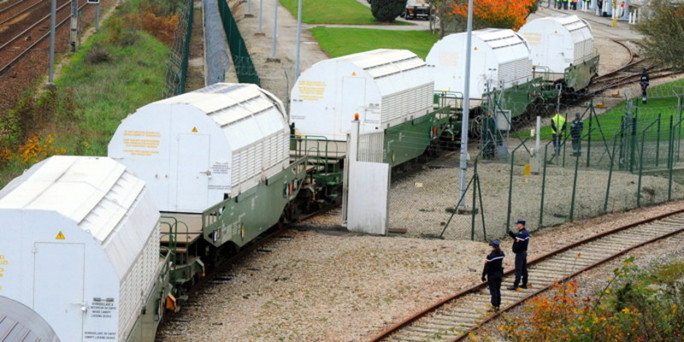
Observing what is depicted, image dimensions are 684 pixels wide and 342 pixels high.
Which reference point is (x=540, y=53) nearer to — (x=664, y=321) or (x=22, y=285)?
(x=664, y=321)

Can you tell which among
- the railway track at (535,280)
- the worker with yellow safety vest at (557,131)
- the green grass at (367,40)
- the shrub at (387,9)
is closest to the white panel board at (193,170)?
the railway track at (535,280)

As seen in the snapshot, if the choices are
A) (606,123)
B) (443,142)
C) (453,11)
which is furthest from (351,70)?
(453,11)

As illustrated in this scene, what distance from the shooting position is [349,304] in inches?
896

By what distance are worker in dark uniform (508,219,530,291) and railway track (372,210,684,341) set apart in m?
0.22

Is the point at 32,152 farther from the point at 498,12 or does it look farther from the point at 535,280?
the point at 498,12

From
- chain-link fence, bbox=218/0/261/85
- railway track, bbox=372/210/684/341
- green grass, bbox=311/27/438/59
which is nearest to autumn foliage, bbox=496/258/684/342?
railway track, bbox=372/210/684/341

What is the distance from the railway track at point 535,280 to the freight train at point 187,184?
4.14 metres

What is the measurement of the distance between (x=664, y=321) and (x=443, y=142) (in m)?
24.5

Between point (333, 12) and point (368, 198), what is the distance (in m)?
59.3

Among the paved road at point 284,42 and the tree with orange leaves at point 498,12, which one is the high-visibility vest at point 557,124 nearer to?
the paved road at point 284,42

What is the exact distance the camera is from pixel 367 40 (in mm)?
70625

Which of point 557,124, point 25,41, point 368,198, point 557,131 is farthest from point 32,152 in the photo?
point 25,41

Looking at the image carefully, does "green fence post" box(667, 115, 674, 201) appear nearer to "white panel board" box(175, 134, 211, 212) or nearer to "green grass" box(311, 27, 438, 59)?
"white panel board" box(175, 134, 211, 212)

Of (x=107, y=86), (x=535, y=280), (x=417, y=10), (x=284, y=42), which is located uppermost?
(x=417, y=10)
